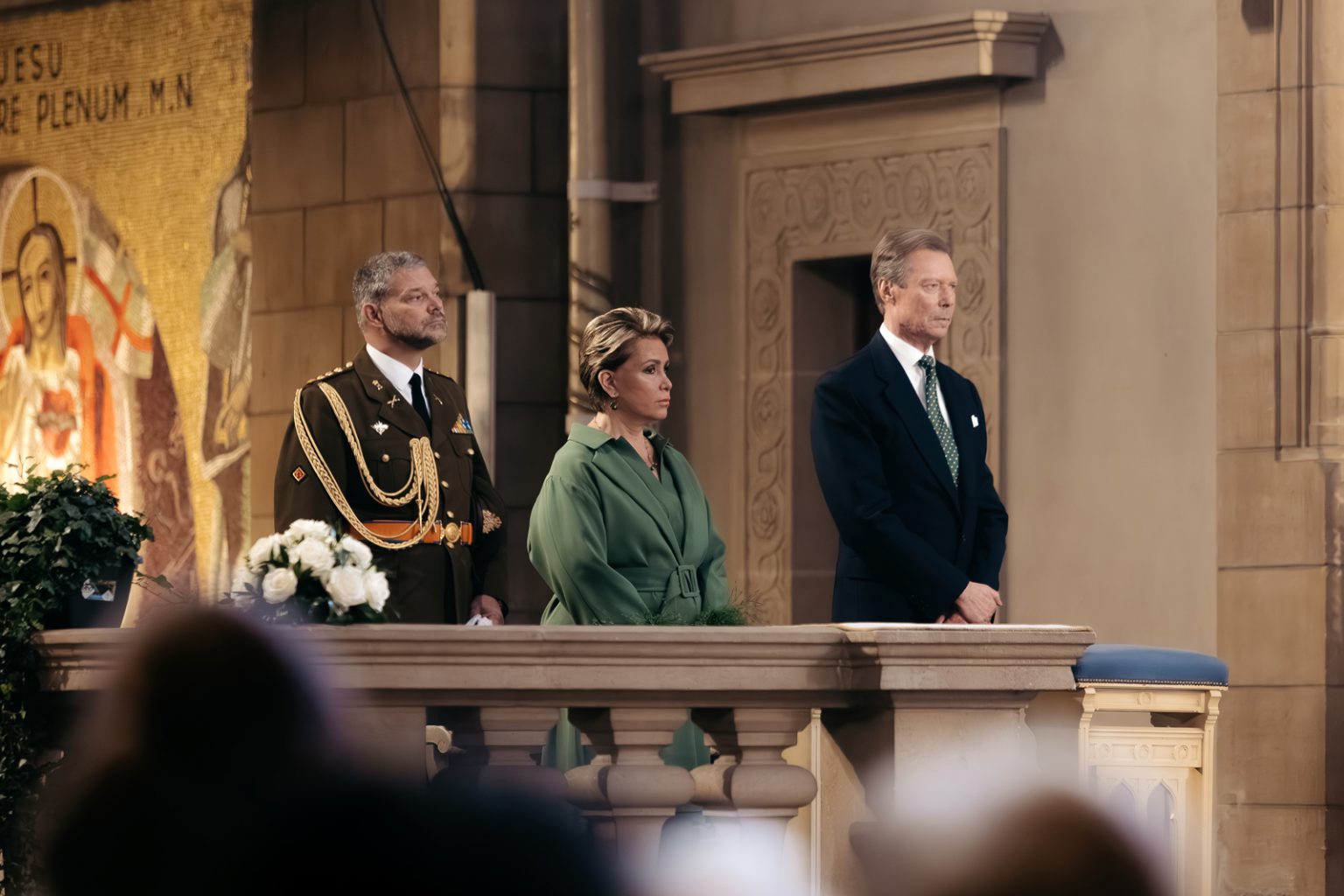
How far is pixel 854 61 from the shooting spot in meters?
9.64

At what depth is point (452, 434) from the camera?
22.1 feet

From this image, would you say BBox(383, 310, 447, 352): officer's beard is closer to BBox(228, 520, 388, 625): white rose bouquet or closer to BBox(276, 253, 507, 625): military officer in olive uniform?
BBox(276, 253, 507, 625): military officer in olive uniform

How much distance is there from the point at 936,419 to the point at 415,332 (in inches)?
50.9

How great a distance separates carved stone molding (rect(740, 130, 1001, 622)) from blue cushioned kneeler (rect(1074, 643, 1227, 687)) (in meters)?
3.16

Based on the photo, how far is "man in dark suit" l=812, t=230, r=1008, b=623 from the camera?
623 cm

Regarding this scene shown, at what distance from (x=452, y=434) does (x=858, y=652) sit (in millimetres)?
2126

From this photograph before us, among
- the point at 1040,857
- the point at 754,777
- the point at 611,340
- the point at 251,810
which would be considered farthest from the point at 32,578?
the point at 1040,857

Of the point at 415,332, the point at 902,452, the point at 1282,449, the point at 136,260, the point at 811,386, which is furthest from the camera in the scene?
the point at 136,260

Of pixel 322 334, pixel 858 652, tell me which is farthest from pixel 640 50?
pixel 858 652

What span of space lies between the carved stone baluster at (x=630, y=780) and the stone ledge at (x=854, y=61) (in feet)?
16.3

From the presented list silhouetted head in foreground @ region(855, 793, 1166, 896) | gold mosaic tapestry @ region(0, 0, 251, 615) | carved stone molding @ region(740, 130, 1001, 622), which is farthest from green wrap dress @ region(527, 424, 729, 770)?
gold mosaic tapestry @ region(0, 0, 251, 615)

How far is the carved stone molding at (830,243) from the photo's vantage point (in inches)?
373

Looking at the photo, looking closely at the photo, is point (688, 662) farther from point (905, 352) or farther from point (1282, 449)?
point (1282, 449)

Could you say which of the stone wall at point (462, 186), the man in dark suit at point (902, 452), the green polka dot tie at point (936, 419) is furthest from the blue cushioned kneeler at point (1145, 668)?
the stone wall at point (462, 186)
